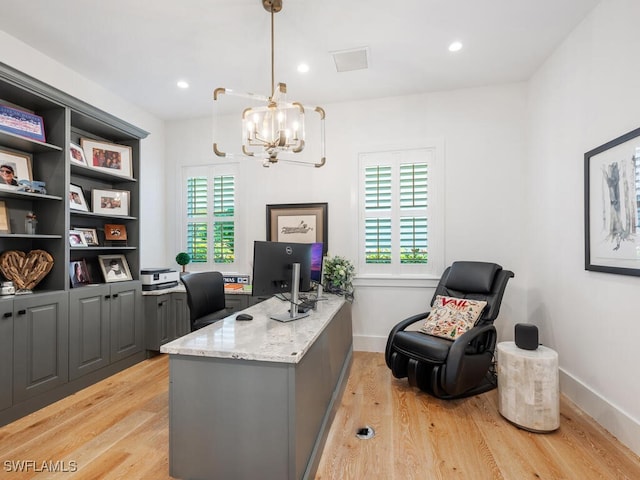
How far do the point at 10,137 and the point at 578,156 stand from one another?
441 centimetres

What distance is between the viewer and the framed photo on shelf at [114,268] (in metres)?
3.29

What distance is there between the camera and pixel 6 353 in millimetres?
2268

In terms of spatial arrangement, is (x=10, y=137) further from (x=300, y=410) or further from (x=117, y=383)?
(x=300, y=410)

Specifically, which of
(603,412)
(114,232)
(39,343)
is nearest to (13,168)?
(114,232)

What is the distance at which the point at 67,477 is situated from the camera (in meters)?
1.74

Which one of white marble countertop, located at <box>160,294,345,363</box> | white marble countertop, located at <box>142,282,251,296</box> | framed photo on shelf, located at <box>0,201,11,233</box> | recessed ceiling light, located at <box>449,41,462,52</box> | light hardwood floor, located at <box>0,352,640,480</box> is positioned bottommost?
light hardwood floor, located at <box>0,352,640,480</box>

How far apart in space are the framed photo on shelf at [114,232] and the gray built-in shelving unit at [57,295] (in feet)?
0.34

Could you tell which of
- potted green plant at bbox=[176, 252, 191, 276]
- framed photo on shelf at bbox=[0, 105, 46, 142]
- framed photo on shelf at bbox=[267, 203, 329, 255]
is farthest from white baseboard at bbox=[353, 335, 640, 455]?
framed photo on shelf at bbox=[0, 105, 46, 142]

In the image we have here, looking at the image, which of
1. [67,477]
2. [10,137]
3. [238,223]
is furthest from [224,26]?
[67,477]

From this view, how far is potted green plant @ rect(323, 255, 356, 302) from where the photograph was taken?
3.51 m

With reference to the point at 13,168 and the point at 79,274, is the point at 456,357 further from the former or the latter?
the point at 13,168

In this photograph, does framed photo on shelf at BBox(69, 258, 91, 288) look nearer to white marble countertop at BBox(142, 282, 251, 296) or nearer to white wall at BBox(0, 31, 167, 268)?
white marble countertop at BBox(142, 282, 251, 296)

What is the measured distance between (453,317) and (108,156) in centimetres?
382

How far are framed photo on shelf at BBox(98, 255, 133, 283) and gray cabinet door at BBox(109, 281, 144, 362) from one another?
0.13m
